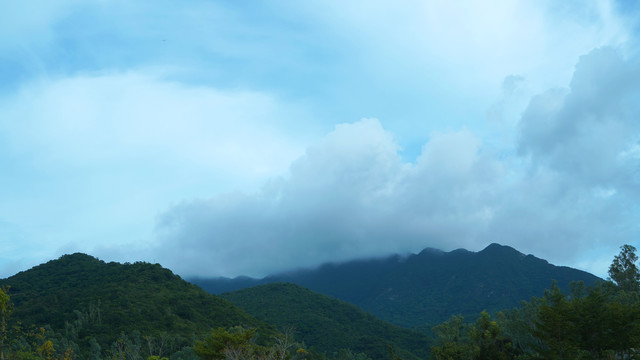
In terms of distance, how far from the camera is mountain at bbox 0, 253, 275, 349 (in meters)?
80.0

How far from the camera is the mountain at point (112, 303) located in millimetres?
80000

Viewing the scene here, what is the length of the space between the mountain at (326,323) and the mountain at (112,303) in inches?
742

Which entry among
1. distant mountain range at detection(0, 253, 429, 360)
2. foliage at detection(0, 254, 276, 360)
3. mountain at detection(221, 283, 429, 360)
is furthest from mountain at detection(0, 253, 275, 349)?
mountain at detection(221, 283, 429, 360)

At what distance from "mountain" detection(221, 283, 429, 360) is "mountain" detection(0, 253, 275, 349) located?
18.9m

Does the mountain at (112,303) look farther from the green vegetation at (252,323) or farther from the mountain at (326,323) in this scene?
the mountain at (326,323)

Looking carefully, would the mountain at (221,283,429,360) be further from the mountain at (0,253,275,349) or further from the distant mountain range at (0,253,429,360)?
the mountain at (0,253,275,349)

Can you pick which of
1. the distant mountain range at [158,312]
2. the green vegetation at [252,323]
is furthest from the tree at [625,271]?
the distant mountain range at [158,312]

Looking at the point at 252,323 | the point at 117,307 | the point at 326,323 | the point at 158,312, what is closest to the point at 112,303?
the point at 117,307

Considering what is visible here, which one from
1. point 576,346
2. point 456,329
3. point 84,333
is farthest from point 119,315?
point 576,346

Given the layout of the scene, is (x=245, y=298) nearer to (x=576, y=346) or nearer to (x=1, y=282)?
(x=1, y=282)

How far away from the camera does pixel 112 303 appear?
87812 mm

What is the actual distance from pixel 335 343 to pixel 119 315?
51.8 metres

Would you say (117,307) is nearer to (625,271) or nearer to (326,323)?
(326,323)

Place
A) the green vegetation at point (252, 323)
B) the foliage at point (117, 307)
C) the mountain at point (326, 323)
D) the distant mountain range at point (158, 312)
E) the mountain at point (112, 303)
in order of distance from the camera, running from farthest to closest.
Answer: the mountain at point (326, 323), the mountain at point (112, 303), the distant mountain range at point (158, 312), the foliage at point (117, 307), the green vegetation at point (252, 323)
